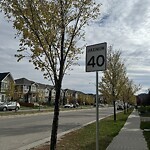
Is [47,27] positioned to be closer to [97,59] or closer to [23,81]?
[97,59]

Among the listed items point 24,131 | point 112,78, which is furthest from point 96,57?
point 112,78

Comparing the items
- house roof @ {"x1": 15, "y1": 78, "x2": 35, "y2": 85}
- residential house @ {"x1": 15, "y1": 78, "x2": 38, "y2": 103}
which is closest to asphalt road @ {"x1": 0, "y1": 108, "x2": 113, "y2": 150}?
residential house @ {"x1": 15, "y1": 78, "x2": 38, "y2": 103}

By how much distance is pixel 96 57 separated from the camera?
7281 mm

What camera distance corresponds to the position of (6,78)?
7894 cm

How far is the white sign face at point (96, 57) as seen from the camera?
713cm

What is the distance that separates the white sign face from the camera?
7133 mm

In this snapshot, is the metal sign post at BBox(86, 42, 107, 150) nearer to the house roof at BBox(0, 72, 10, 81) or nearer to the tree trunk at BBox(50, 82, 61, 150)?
the tree trunk at BBox(50, 82, 61, 150)

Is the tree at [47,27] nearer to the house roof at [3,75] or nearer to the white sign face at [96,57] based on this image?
the white sign face at [96,57]

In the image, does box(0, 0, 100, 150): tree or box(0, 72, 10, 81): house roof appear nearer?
box(0, 0, 100, 150): tree

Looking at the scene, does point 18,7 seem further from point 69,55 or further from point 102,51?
point 102,51

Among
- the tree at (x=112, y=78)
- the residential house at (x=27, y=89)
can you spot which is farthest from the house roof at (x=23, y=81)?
the tree at (x=112, y=78)

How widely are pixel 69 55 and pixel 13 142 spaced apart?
549cm

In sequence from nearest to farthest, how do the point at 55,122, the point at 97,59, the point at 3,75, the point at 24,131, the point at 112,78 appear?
the point at 97,59, the point at 55,122, the point at 24,131, the point at 112,78, the point at 3,75

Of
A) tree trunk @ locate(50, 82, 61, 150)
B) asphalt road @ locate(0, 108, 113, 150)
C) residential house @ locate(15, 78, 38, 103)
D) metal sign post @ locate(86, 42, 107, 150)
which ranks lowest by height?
asphalt road @ locate(0, 108, 113, 150)
